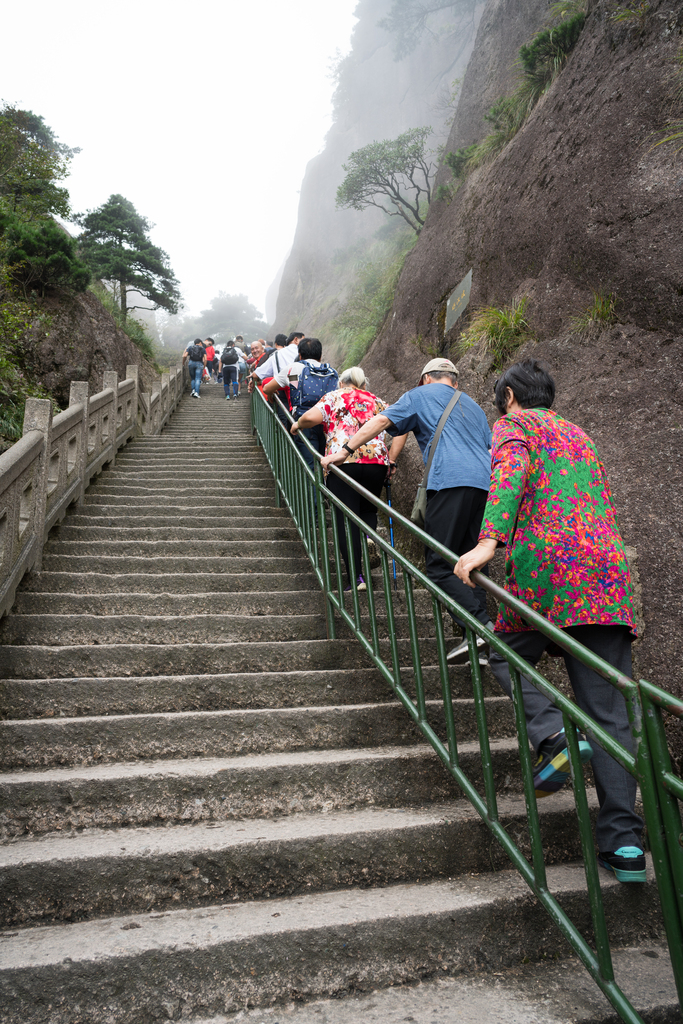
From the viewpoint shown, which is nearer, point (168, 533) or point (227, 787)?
point (227, 787)

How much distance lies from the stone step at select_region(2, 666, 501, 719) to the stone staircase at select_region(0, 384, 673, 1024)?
0.03ft

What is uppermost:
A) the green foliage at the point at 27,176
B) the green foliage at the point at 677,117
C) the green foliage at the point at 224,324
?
the green foliage at the point at 224,324

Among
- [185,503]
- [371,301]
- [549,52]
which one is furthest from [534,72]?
[371,301]

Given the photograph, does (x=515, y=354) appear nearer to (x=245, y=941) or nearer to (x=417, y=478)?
(x=417, y=478)

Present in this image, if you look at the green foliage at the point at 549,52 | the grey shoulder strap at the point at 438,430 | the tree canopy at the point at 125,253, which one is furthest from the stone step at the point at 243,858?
the tree canopy at the point at 125,253

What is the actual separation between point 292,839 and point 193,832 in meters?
0.40

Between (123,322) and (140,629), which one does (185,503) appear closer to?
(140,629)

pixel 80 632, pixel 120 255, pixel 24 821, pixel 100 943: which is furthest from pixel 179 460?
pixel 120 255

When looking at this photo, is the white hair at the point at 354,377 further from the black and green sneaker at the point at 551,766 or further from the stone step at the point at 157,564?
the black and green sneaker at the point at 551,766

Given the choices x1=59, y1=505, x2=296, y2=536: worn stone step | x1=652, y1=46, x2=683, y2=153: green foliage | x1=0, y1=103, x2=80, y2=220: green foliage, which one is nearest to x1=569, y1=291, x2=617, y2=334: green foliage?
x1=652, y1=46, x2=683, y2=153: green foliage

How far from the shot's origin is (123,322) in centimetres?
1867

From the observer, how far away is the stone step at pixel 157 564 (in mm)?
4426

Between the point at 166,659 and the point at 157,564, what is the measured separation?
1349 millimetres

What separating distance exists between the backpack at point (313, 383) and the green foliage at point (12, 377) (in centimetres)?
375
